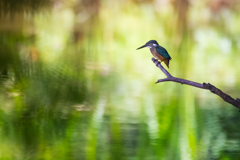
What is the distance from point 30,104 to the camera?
2031 mm

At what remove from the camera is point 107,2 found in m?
2.11

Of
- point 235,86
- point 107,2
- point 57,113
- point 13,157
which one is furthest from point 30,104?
point 235,86

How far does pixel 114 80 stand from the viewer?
6.81ft

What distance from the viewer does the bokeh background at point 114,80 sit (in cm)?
203

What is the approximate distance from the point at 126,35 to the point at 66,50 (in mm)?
497

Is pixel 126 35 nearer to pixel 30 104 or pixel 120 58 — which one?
pixel 120 58

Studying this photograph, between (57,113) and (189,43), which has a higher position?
(189,43)

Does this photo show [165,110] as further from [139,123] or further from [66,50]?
[66,50]

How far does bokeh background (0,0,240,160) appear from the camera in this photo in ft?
6.66

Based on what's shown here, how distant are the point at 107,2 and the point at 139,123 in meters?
1.01

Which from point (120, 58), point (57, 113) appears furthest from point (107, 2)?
point (57, 113)

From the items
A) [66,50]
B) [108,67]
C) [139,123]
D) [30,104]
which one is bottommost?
[139,123]

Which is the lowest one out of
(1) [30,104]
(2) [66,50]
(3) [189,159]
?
(3) [189,159]

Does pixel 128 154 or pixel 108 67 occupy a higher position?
pixel 108 67
